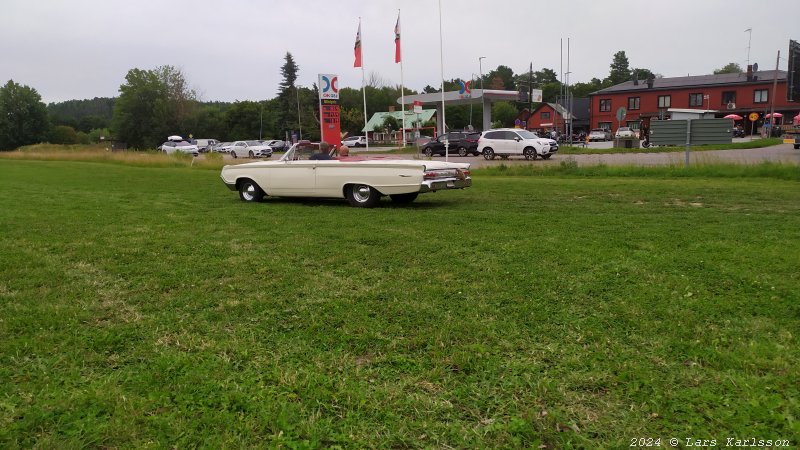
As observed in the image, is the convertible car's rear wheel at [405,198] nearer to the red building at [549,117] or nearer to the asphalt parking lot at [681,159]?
the asphalt parking lot at [681,159]

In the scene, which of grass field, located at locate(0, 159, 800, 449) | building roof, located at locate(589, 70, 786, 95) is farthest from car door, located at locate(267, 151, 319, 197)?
building roof, located at locate(589, 70, 786, 95)

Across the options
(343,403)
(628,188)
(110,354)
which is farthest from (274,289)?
(628,188)

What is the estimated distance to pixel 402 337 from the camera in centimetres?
366

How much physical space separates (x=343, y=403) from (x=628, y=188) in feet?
39.9

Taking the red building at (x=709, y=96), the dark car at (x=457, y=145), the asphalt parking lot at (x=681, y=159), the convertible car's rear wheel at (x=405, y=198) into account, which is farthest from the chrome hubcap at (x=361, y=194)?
the red building at (x=709, y=96)

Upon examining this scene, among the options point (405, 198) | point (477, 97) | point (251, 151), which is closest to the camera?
point (405, 198)

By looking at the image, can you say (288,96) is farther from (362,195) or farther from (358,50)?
(362,195)

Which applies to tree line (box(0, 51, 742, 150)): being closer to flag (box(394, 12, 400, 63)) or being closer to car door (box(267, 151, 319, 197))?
flag (box(394, 12, 400, 63))

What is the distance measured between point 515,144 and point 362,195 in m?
22.0

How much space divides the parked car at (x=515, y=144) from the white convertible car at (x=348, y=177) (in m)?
20.4

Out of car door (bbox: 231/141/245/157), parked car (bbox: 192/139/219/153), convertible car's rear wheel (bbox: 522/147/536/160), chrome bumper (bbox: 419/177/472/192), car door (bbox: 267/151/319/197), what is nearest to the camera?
chrome bumper (bbox: 419/177/472/192)

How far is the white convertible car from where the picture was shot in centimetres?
973

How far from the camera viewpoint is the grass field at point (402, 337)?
266cm

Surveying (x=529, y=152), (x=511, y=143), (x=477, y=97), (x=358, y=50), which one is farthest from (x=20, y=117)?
(x=529, y=152)
